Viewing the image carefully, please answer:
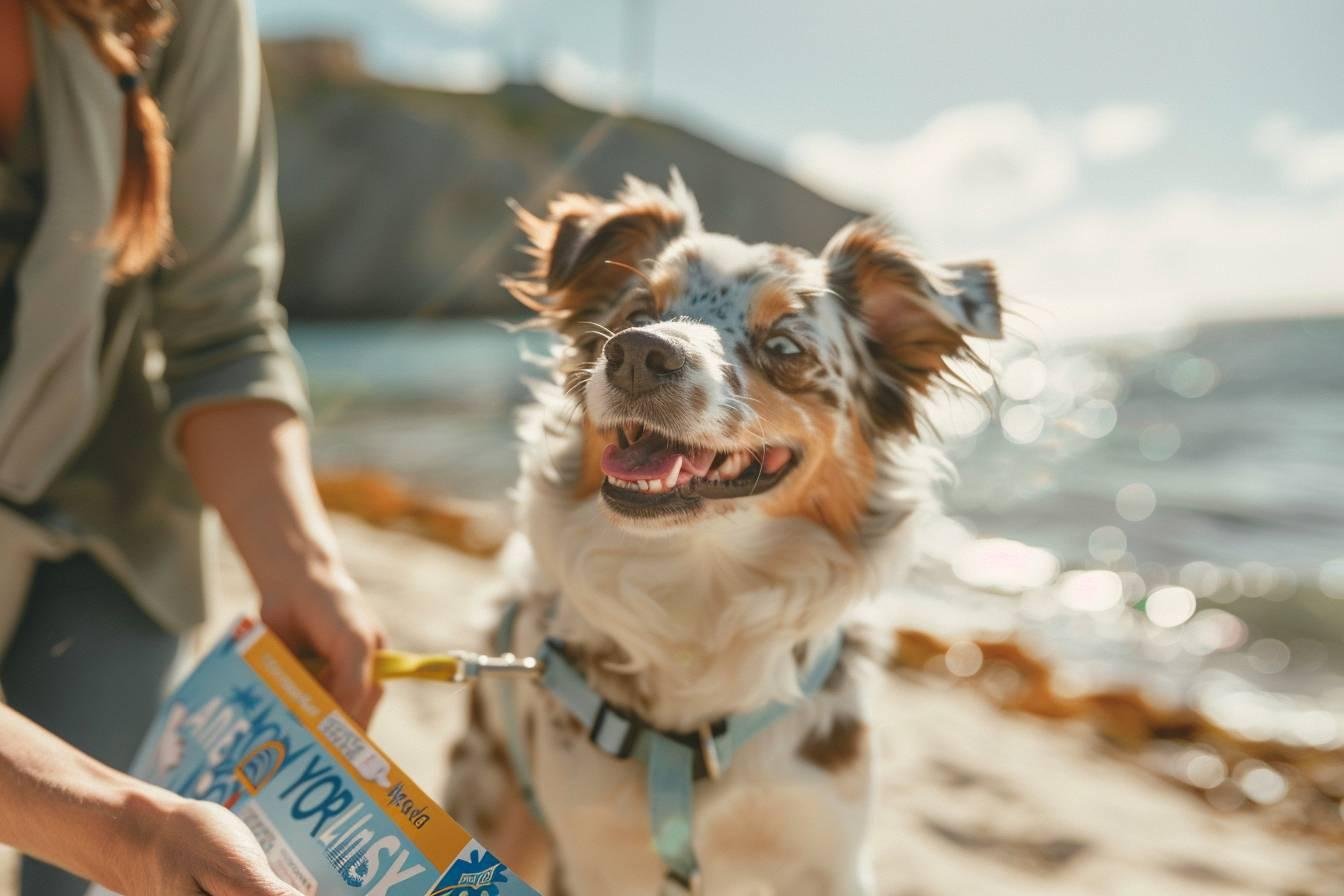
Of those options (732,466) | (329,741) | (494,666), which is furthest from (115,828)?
(732,466)

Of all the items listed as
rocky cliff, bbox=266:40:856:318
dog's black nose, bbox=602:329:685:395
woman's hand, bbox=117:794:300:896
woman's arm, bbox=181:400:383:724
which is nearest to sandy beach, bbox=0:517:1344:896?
woman's arm, bbox=181:400:383:724

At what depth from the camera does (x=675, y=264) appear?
200cm

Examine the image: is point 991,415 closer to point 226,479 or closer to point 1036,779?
point 226,479

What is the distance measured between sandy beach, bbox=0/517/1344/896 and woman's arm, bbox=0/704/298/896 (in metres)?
1.17

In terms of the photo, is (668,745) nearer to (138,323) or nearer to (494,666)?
(494,666)

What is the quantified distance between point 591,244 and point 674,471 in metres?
0.58

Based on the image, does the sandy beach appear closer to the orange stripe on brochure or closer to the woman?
the woman

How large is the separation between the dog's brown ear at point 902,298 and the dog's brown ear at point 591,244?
37cm

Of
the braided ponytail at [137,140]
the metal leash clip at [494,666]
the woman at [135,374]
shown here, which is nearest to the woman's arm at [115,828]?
the woman at [135,374]

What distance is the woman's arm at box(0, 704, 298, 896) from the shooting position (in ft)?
3.79

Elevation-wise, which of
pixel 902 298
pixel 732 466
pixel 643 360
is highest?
pixel 902 298

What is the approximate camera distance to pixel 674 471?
1.80 m

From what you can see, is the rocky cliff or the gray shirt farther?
the rocky cliff

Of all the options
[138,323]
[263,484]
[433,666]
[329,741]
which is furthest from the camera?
[138,323]
